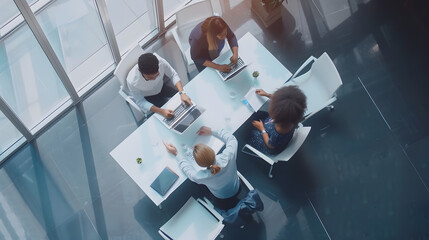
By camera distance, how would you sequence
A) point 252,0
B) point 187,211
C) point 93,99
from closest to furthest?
point 187,211
point 93,99
point 252,0

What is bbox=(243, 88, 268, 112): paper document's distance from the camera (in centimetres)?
380

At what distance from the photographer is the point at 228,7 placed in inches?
207

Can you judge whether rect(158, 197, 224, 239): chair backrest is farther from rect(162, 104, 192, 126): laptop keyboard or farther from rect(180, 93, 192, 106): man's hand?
rect(180, 93, 192, 106): man's hand

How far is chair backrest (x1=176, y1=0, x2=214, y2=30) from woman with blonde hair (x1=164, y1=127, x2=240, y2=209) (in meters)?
1.40

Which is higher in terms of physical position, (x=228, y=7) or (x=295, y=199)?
(x=228, y=7)

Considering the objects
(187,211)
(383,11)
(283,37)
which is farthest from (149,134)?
(383,11)

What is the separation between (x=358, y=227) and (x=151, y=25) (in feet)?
11.6

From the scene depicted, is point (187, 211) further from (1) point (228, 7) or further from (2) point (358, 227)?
(1) point (228, 7)

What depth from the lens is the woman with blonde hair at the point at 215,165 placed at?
3105 mm

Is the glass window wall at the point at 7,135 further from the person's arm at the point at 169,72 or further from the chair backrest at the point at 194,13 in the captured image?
the chair backrest at the point at 194,13

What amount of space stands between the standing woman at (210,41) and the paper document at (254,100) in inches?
13.3

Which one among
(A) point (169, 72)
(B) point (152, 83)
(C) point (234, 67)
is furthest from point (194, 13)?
(B) point (152, 83)

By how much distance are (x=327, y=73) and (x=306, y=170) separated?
3.98ft

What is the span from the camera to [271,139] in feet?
12.0
